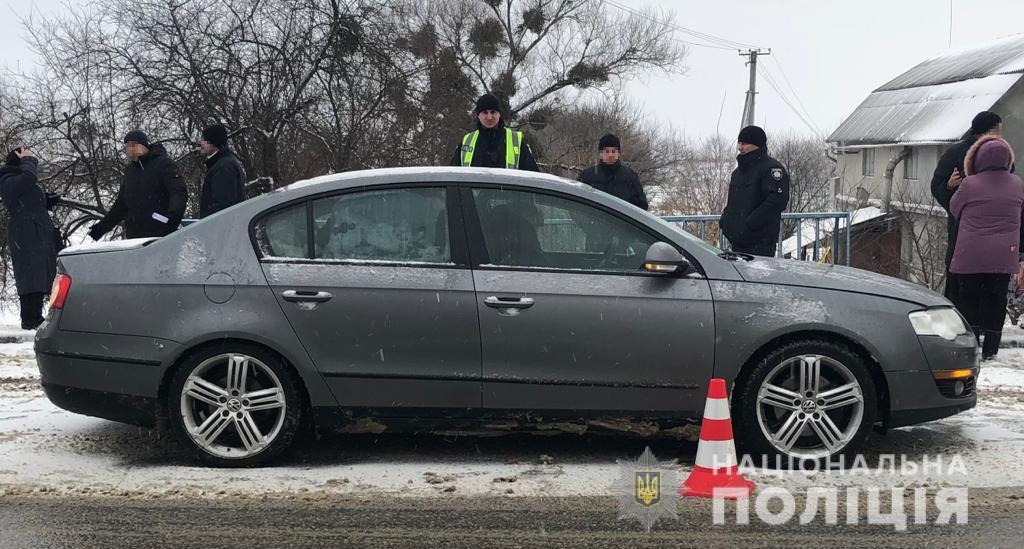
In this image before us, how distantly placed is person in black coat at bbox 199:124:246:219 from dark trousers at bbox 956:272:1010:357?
600cm

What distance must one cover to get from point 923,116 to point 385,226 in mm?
33589

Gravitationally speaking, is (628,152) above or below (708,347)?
above

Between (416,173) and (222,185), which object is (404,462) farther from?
(222,185)

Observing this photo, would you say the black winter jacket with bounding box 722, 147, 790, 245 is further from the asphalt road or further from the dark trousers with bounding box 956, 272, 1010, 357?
the asphalt road

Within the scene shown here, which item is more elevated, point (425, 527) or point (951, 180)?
point (951, 180)

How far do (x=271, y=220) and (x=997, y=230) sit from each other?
18.3 ft

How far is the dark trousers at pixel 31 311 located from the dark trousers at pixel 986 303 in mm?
8227

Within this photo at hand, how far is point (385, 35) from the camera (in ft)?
51.5

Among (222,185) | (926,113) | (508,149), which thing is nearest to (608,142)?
(508,149)

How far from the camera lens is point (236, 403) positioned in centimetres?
493

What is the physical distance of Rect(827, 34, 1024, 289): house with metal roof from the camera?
3203cm

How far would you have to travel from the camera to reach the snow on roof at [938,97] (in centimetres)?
3228

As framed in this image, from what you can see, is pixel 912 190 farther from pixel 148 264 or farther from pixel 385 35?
pixel 148 264

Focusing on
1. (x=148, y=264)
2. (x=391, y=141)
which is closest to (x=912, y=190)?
(x=391, y=141)
